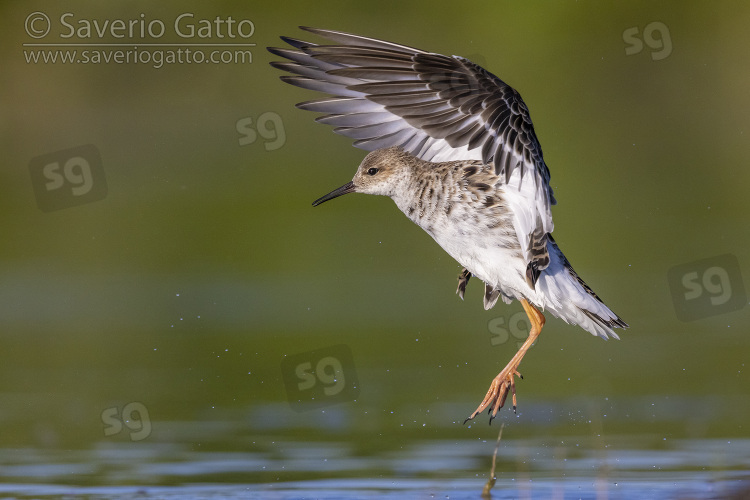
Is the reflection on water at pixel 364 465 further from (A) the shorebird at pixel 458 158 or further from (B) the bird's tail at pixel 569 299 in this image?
(B) the bird's tail at pixel 569 299

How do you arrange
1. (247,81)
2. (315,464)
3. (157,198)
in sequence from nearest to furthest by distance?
(315,464) → (157,198) → (247,81)

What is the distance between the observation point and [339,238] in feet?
58.7

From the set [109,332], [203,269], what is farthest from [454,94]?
[203,269]

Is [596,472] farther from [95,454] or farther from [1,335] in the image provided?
[1,335]

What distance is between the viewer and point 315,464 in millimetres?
9258

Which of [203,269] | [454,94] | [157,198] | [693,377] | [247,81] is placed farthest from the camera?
[247,81]

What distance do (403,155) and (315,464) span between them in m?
2.47

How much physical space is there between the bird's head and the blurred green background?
212 centimetres

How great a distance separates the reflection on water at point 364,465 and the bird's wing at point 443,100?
1639 mm

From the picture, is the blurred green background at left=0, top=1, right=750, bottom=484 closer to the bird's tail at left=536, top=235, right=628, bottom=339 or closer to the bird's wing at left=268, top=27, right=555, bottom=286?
the bird's tail at left=536, top=235, right=628, bottom=339

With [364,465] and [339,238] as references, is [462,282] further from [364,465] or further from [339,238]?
[339,238]

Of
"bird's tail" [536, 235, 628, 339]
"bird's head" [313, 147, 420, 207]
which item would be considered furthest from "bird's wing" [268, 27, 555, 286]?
"bird's head" [313, 147, 420, 207]

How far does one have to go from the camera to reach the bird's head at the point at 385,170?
31.5 feet

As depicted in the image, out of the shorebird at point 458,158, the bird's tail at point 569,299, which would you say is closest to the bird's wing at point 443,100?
the shorebird at point 458,158
